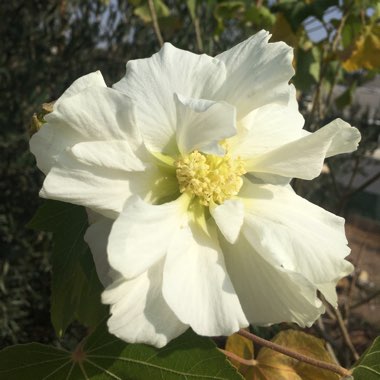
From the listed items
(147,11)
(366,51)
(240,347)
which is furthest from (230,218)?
(147,11)

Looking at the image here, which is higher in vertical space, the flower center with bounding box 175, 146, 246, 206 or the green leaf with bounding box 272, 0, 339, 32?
the flower center with bounding box 175, 146, 246, 206

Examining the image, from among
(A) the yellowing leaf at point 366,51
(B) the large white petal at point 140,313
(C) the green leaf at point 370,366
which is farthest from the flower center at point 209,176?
(A) the yellowing leaf at point 366,51

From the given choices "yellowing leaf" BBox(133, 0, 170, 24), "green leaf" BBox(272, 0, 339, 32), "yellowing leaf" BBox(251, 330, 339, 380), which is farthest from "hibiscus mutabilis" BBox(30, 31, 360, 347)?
"yellowing leaf" BBox(133, 0, 170, 24)

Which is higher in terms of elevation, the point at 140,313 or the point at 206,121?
the point at 206,121

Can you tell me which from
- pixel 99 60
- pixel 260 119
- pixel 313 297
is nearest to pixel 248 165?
pixel 260 119

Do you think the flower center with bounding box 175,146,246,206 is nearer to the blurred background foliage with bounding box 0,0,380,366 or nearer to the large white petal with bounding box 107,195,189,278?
the large white petal with bounding box 107,195,189,278

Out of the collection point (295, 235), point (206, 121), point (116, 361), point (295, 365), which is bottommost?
point (295, 365)

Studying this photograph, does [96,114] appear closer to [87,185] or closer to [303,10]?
[87,185]
